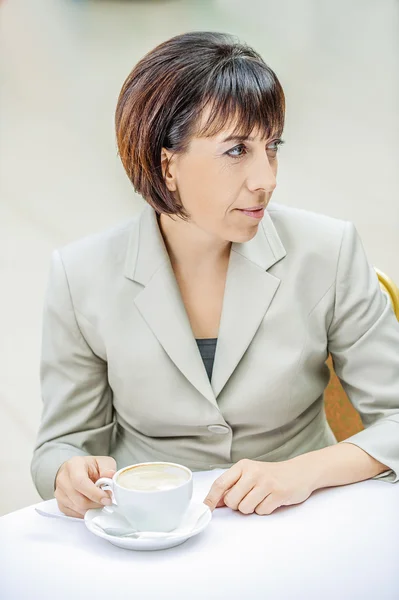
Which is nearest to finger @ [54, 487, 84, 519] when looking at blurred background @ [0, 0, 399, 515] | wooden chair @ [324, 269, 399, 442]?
wooden chair @ [324, 269, 399, 442]

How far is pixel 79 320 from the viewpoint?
1319 mm

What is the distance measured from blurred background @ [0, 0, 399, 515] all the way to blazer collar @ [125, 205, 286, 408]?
1105 mm

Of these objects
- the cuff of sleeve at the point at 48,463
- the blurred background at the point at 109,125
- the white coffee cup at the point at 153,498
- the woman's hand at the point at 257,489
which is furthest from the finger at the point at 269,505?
the blurred background at the point at 109,125

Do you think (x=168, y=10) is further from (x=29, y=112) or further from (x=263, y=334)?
(x=263, y=334)

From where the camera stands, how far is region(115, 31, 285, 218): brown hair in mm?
1127

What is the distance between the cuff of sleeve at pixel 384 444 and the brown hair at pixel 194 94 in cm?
49

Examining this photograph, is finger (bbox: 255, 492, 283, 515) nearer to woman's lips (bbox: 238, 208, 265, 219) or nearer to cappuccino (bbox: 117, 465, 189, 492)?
cappuccino (bbox: 117, 465, 189, 492)

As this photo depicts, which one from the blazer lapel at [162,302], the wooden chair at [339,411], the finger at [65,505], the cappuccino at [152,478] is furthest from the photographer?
the wooden chair at [339,411]

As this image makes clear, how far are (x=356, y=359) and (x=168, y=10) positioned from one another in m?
1.47

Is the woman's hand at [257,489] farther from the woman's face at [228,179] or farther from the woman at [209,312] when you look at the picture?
the woman's face at [228,179]

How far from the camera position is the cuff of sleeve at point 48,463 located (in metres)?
1.22

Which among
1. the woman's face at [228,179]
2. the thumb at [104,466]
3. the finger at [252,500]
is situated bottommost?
the thumb at [104,466]

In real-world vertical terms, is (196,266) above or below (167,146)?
below

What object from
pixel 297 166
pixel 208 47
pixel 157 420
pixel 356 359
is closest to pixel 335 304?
pixel 356 359
